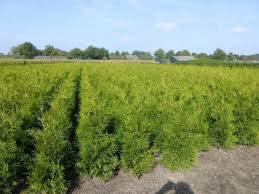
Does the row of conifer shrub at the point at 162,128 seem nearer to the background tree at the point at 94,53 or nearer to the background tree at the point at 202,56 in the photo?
the background tree at the point at 94,53

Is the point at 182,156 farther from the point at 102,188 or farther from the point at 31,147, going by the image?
the point at 31,147

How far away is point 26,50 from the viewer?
412ft

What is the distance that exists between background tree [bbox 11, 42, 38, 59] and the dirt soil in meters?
124

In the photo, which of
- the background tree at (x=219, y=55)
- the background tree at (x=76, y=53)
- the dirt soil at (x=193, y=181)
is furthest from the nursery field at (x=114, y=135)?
the background tree at (x=219, y=55)

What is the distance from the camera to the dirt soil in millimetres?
7754

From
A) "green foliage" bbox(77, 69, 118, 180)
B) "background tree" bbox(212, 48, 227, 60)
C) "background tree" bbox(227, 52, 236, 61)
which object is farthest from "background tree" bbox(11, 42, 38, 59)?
"green foliage" bbox(77, 69, 118, 180)

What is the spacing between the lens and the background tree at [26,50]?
409 ft

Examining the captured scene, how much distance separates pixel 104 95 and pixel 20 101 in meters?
3.90

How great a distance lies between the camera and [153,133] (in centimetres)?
1015

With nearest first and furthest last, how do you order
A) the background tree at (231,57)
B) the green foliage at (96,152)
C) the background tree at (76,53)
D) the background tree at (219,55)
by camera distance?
the green foliage at (96,152) < the background tree at (219,55) < the background tree at (231,57) < the background tree at (76,53)

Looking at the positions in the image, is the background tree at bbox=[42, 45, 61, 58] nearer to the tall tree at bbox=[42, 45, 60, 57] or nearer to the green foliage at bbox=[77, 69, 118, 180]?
the tall tree at bbox=[42, 45, 60, 57]

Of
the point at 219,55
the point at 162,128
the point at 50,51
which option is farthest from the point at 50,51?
the point at 162,128

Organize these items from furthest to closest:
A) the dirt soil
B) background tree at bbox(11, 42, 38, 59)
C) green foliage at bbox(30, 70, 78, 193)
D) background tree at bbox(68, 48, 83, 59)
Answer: background tree at bbox(68, 48, 83, 59) < background tree at bbox(11, 42, 38, 59) < the dirt soil < green foliage at bbox(30, 70, 78, 193)

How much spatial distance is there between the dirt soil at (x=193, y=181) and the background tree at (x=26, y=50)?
12426 centimetres
